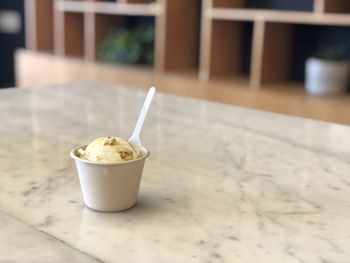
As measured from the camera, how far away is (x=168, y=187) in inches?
32.9

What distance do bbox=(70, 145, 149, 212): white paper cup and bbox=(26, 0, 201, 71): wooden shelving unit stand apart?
2.16m

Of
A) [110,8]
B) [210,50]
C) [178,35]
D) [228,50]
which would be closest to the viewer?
[210,50]

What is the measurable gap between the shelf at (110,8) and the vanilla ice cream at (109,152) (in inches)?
85.3

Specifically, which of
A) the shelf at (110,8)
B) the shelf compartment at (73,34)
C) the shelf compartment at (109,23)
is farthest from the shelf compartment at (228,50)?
the shelf compartment at (73,34)

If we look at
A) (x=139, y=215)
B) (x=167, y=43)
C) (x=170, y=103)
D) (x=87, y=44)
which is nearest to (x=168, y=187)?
(x=139, y=215)

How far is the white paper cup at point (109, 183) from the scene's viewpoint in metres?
0.71

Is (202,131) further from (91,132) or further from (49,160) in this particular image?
(49,160)

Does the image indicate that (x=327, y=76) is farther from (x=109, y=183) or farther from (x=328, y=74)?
(x=109, y=183)

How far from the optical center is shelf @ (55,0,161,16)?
2.88 m

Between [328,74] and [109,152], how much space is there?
180cm

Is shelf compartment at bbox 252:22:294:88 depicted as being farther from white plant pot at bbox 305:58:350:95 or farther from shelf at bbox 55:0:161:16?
shelf at bbox 55:0:161:16

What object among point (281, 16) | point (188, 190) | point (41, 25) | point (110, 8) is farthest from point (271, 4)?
point (188, 190)

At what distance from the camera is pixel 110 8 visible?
3.08m

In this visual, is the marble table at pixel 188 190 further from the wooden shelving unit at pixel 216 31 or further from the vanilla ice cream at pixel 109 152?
the wooden shelving unit at pixel 216 31
